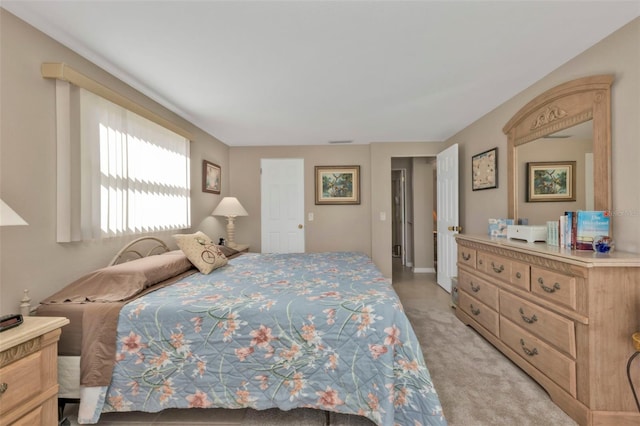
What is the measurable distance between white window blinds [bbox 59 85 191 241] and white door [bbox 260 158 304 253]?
1.77 m

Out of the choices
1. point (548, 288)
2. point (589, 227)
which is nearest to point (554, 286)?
point (548, 288)

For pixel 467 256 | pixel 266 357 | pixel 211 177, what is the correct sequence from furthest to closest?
pixel 211 177 → pixel 467 256 → pixel 266 357

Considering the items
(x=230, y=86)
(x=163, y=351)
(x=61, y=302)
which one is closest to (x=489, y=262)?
(x=163, y=351)

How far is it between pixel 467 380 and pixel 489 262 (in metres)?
1.04

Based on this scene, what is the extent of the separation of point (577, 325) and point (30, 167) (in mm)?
3423

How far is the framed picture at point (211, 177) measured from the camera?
3.73 m

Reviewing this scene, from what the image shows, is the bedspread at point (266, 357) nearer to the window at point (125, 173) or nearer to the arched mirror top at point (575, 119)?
the window at point (125, 173)

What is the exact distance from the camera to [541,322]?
1.83 metres

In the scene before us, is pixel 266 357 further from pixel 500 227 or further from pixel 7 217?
pixel 500 227

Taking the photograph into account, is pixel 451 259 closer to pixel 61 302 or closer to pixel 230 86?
pixel 230 86

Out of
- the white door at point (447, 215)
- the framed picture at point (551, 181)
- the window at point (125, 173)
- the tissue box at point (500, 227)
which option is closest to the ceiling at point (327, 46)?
the window at point (125, 173)

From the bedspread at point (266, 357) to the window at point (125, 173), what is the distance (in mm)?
918

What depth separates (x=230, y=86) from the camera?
2.44 m

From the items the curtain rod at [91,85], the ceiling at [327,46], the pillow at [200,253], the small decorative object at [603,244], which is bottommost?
the pillow at [200,253]
